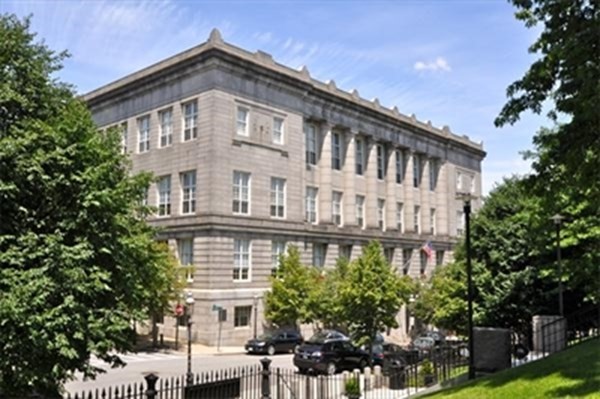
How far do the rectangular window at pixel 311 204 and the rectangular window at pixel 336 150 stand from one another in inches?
157

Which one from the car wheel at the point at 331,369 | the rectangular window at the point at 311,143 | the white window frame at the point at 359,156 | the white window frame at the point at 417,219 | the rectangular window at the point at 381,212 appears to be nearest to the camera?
the car wheel at the point at 331,369

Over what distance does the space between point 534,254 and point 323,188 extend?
27.0 metres

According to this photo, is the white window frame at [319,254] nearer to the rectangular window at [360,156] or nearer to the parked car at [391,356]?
the rectangular window at [360,156]

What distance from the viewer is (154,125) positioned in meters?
46.4

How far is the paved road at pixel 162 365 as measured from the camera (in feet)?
79.7

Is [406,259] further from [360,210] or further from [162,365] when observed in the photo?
[162,365]

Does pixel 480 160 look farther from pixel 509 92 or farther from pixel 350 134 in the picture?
pixel 509 92

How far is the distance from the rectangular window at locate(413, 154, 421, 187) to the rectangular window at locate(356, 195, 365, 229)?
37.1 feet

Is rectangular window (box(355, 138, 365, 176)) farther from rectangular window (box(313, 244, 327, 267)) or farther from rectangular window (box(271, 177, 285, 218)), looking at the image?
rectangular window (box(271, 177, 285, 218))

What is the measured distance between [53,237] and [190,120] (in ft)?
111

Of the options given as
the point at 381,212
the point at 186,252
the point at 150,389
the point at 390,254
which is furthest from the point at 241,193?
the point at 150,389

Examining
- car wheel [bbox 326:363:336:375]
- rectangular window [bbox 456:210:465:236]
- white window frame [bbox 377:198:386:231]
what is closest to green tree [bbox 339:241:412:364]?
car wheel [bbox 326:363:336:375]

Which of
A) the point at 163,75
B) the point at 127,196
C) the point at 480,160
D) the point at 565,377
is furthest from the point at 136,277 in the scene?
Result: the point at 480,160

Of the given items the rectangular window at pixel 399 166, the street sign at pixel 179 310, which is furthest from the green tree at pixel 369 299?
the rectangular window at pixel 399 166
